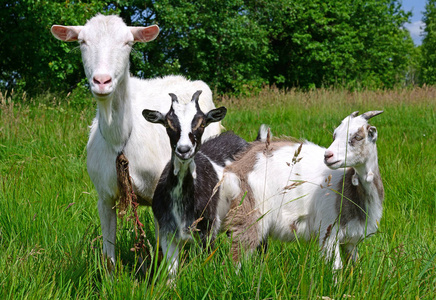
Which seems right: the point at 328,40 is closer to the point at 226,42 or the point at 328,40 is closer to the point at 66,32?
the point at 226,42

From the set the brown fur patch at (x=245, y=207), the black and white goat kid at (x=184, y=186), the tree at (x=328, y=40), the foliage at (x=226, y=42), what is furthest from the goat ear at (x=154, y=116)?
the tree at (x=328, y=40)

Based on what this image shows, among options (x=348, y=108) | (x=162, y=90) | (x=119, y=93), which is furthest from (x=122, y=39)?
(x=348, y=108)

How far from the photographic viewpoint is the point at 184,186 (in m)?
3.20

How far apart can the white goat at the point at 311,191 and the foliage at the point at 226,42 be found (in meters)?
2.78

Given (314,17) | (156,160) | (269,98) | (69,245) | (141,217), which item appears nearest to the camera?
(69,245)

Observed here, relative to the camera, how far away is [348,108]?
9.77m

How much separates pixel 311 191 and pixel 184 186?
1.02m

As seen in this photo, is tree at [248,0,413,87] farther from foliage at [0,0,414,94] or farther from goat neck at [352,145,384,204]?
goat neck at [352,145,384,204]

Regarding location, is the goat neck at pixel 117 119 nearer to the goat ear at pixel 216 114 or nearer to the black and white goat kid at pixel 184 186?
the black and white goat kid at pixel 184 186

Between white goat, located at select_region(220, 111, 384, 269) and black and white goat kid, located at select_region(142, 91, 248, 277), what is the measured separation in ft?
0.64

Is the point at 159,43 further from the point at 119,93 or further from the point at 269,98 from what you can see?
the point at 119,93

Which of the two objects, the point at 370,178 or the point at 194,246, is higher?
the point at 370,178

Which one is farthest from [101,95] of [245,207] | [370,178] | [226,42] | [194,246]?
[226,42]

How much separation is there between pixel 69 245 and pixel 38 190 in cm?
148
